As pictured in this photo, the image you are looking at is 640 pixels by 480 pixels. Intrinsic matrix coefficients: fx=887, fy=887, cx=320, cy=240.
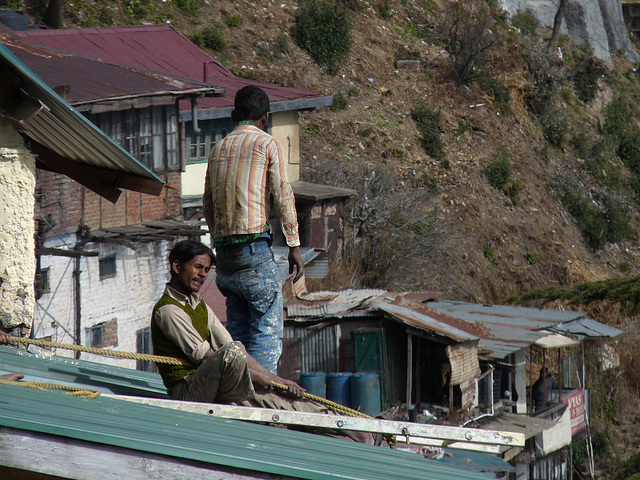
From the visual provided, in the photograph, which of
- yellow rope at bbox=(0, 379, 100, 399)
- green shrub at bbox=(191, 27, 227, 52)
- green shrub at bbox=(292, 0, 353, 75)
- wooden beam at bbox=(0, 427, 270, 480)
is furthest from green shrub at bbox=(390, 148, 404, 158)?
wooden beam at bbox=(0, 427, 270, 480)

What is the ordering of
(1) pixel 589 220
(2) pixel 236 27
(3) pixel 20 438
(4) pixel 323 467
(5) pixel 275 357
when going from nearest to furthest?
(3) pixel 20 438
(4) pixel 323 467
(5) pixel 275 357
(2) pixel 236 27
(1) pixel 589 220

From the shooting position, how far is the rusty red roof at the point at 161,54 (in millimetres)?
22078

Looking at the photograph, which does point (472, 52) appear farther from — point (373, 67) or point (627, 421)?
point (627, 421)

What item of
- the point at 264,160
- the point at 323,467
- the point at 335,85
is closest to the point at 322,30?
the point at 335,85

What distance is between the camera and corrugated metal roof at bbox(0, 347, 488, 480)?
9.77 feet

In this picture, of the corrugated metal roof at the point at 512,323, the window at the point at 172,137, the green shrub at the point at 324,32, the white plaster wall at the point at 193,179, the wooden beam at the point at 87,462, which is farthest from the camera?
the green shrub at the point at 324,32

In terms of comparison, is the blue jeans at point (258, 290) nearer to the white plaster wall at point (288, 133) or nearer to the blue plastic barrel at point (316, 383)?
the blue plastic barrel at point (316, 383)

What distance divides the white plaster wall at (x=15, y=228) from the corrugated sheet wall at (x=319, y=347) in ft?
42.0

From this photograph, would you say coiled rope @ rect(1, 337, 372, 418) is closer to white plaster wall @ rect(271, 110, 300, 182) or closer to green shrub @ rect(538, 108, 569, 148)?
white plaster wall @ rect(271, 110, 300, 182)

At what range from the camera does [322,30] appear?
35.1 metres

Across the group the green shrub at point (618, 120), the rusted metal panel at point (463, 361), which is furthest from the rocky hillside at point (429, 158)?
the rusted metal panel at point (463, 361)

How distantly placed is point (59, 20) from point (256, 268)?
2381 cm

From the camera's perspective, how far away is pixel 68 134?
531 cm

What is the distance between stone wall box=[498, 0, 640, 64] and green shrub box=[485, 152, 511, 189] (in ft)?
43.4
